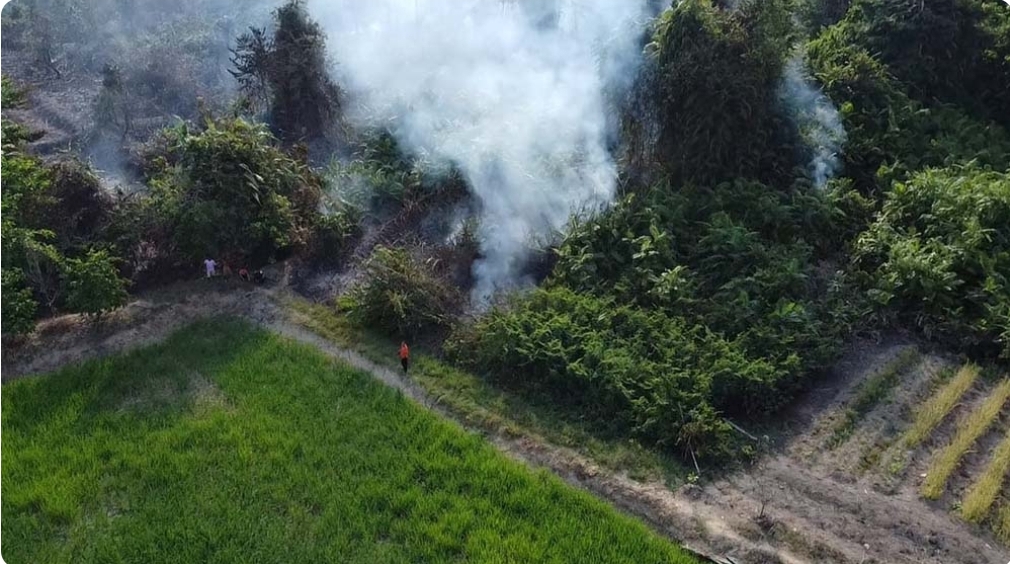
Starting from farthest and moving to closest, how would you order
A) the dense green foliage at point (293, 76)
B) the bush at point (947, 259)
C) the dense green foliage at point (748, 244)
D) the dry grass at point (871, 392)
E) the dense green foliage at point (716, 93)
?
the dense green foliage at point (293, 76) < the dense green foliage at point (716, 93) < the bush at point (947, 259) < the dense green foliage at point (748, 244) < the dry grass at point (871, 392)

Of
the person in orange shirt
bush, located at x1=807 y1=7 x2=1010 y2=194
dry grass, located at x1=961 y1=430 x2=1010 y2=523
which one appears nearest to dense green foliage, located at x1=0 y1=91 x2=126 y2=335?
the person in orange shirt

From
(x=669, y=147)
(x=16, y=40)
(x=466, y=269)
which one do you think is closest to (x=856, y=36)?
(x=669, y=147)

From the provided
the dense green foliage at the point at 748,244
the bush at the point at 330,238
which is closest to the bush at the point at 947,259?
the dense green foliage at the point at 748,244

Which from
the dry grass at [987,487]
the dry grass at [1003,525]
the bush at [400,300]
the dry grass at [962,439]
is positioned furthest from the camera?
the bush at [400,300]

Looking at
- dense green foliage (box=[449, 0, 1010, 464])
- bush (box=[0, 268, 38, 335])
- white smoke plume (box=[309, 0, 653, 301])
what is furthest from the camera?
white smoke plume (box=[309, 0, 653, 301])

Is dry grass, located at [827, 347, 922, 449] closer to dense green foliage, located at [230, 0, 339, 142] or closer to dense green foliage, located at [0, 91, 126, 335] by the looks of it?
dense green foliage, located at [0, 91, 126, 335]

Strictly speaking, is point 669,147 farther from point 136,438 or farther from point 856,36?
point 136,438

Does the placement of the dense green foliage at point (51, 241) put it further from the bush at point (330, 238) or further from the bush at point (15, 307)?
the bush at point (330, 238)

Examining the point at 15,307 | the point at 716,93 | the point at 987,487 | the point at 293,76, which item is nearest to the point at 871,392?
the point at 987,487
